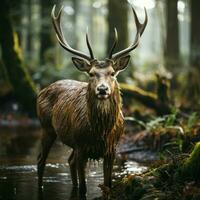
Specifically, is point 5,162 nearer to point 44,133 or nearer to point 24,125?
point 44,133

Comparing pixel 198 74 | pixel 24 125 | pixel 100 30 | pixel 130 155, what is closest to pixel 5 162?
pixel 130 155

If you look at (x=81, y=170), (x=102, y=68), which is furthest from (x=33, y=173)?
(x=102, y=68)

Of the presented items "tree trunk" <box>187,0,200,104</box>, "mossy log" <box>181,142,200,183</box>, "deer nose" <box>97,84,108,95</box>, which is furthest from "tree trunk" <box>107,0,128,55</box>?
"mossy log" <box>181,142,200,183</box>

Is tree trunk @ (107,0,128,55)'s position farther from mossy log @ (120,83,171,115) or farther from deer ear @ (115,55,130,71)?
deer ear @ (115,55,130,71)

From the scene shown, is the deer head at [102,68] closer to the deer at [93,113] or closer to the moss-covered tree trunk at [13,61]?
the deer at [93,113]

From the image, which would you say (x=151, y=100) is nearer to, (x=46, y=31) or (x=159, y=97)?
(x=159, y=97)

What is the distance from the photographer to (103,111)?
29.4 ft

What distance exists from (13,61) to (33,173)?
8479 millimetres

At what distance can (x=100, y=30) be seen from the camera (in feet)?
264

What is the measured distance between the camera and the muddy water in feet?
31.4

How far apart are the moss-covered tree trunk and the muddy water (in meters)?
3.20

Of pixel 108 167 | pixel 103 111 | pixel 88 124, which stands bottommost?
pixel 108 167

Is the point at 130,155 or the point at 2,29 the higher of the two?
the point at 2,29

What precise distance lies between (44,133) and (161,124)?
4.68 meters
